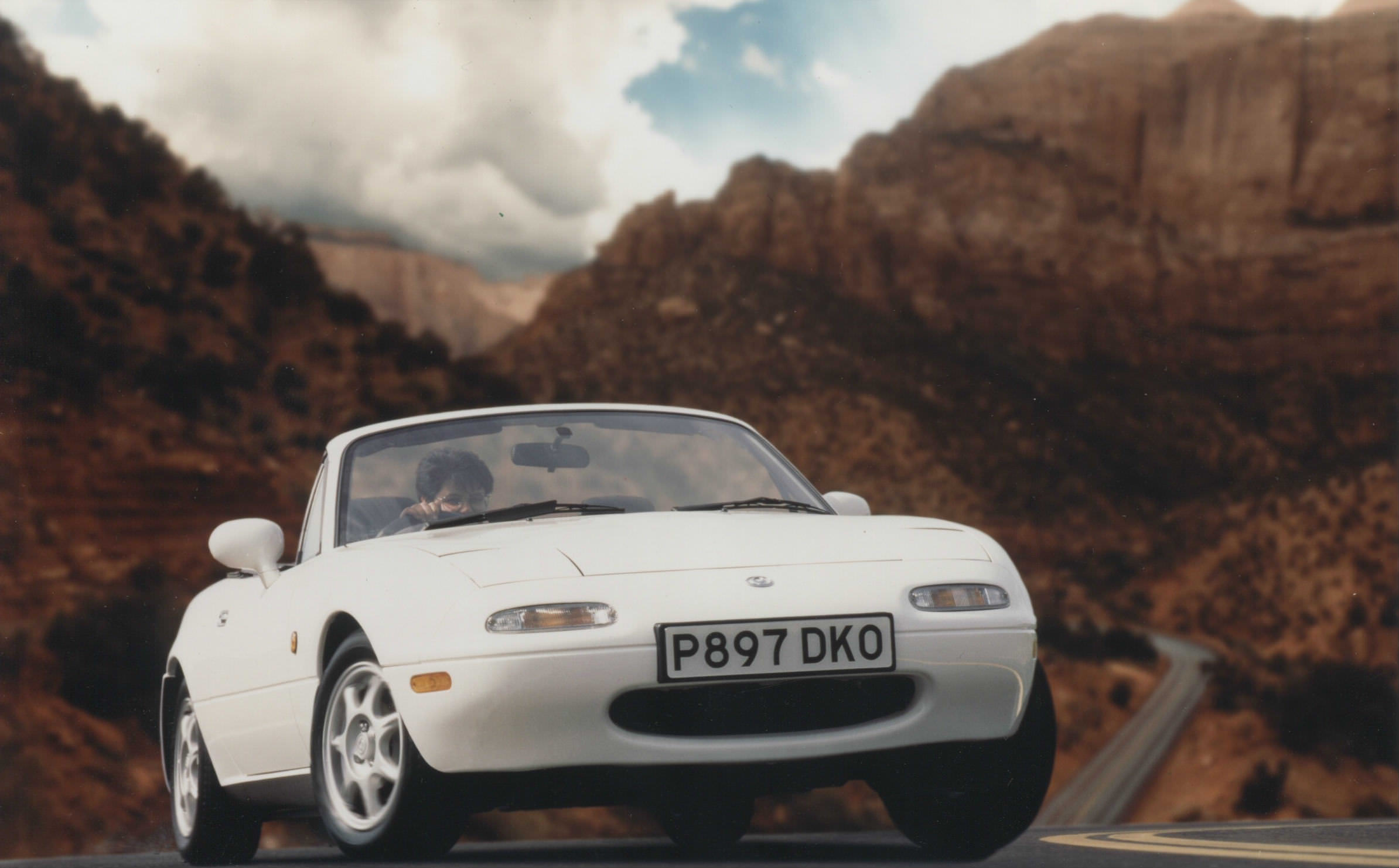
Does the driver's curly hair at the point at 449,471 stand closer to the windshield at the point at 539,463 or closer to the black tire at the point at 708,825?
the windshield at the point at 539,463

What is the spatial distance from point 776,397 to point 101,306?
35.9 meters

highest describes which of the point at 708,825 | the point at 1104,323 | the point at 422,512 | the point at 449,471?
the point at 449,471

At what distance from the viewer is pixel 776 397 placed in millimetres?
64688

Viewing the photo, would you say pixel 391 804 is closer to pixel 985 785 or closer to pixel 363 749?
pixel 363 749

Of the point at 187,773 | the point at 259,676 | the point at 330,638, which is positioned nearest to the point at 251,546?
the point at 259,676

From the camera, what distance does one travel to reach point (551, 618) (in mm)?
4434

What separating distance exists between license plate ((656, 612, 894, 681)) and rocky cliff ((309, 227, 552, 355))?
65340 millimetres

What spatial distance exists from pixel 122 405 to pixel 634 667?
2767 centimetres

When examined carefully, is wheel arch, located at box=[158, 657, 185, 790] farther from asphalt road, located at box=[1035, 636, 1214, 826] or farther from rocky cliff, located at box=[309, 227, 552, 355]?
rocky cliff, located at box=[309, 227, 552, 355]

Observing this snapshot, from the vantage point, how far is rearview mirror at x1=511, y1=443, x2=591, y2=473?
564 centimetres

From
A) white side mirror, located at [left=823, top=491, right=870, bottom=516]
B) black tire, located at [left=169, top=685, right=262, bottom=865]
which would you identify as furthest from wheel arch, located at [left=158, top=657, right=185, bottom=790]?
white side mirror, located at [left=823, top=491, right=870, bottom=516]

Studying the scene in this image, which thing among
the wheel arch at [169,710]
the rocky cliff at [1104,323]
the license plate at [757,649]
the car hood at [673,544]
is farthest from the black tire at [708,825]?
the rocky cliff at [1104,323]

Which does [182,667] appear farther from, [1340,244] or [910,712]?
[1340,244]

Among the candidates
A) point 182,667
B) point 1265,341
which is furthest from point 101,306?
point 1265,341
